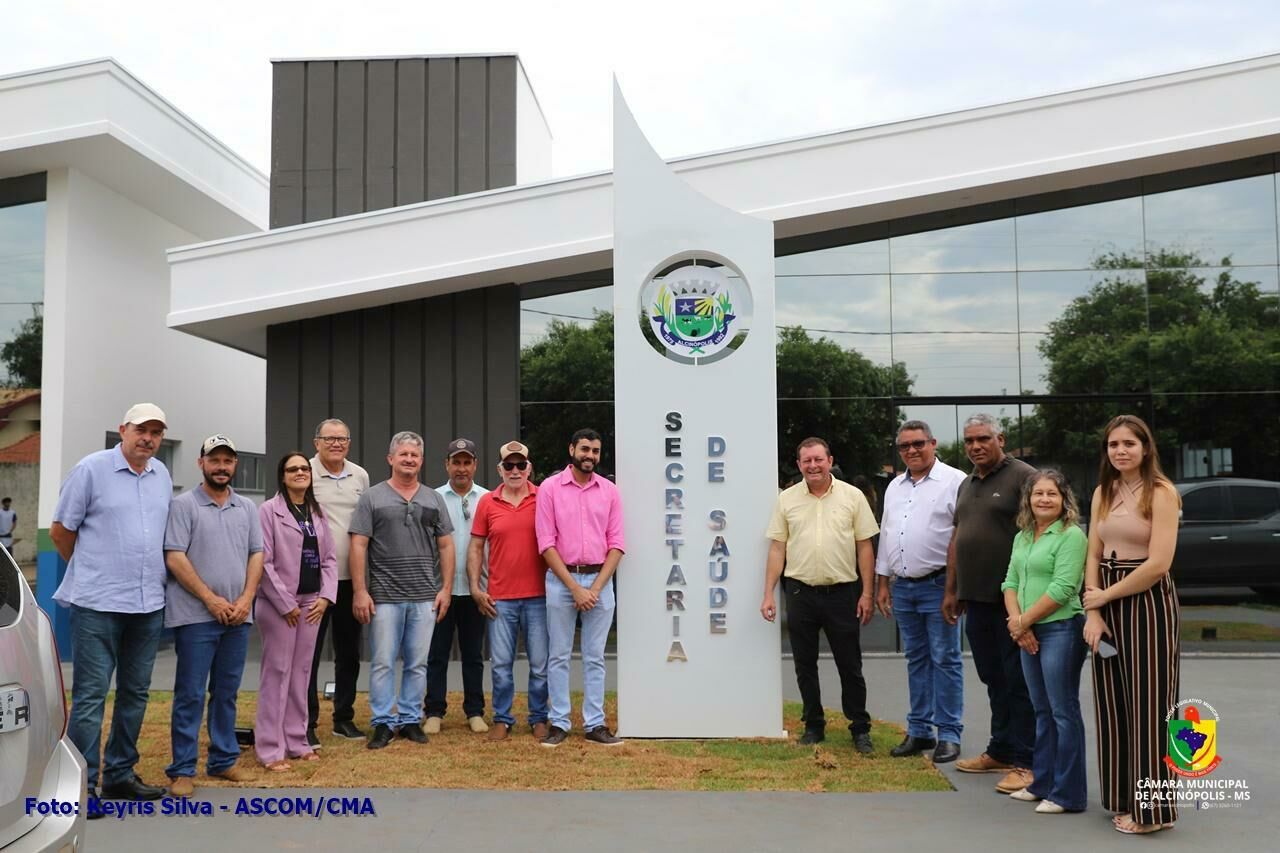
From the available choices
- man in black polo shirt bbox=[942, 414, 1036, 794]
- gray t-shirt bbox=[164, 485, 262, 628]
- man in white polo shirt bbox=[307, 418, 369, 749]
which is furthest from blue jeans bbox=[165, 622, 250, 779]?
man in black polo shirt bbox=[942, 414, 1036, 794]

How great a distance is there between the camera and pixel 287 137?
11.0 metres

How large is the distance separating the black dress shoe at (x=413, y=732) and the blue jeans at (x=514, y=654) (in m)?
0.45

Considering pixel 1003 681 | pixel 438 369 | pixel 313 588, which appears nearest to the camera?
pixel 1003 681

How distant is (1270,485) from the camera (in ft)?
33.6

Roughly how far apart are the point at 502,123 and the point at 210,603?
6633 millimetres

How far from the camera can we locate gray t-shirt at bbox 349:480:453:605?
666cm

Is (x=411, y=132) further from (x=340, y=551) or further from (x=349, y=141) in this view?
(x=340, y=551)

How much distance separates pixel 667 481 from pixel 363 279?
440cm

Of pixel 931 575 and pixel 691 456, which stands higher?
pixel 691 456

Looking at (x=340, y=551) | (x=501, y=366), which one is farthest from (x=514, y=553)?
(x=501, y=366)

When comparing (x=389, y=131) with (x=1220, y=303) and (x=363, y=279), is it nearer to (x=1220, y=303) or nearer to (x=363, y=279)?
(x=363, y=279)

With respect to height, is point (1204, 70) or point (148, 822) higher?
point (1204, 70)

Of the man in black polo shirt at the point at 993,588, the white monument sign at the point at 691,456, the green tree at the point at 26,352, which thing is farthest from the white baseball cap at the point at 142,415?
the green tree at the point at 26,352

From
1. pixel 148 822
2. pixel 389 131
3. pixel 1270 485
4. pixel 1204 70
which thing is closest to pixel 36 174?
pixel 389 131
